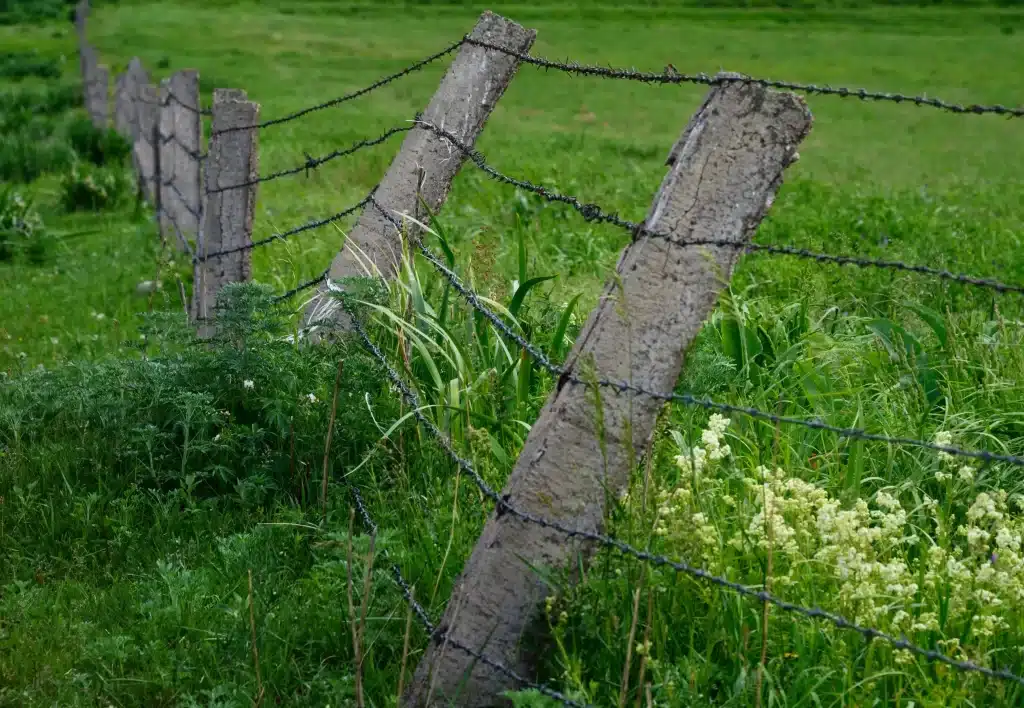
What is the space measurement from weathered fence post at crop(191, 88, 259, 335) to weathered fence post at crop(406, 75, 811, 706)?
2901mm

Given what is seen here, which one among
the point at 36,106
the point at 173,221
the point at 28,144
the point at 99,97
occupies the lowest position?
the point at 36,106

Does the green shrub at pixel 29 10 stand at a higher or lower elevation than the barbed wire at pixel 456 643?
lower

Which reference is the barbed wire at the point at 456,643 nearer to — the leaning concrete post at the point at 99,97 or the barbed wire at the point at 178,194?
the barbed wire at the point at 178,194

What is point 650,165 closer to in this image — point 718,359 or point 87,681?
point 718,359

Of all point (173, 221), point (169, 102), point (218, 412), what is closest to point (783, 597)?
point (218, 412)

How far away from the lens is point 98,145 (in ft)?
45.9

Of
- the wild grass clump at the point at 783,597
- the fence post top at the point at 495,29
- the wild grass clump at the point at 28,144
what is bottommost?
the wild grass clump at the point at 28,144

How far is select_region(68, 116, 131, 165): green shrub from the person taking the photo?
13.9 meters

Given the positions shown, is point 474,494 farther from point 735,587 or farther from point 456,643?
point 735,587

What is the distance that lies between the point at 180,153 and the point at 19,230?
1.46m

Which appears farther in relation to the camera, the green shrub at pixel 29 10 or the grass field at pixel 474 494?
the green shrub at pixel 29 10

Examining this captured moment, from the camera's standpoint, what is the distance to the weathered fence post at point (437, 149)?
483 cm

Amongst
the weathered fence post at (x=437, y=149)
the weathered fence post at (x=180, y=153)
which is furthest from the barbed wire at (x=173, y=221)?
the weathered fence post at (x=437, y=149)

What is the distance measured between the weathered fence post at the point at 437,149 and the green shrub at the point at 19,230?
539 cm
